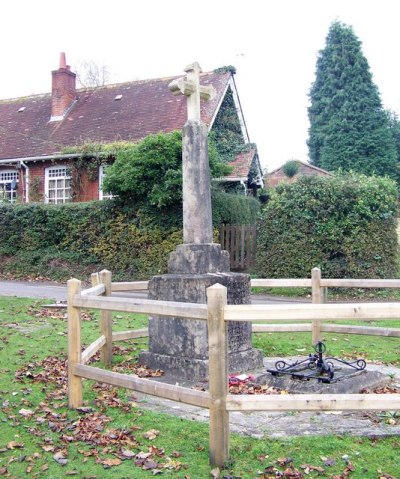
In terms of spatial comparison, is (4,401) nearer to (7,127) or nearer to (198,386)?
(198,386)

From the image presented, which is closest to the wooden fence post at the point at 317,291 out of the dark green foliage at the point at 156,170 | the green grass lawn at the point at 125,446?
the green grass lawn at the point at 125,446

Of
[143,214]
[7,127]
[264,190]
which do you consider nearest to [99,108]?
[7,127]

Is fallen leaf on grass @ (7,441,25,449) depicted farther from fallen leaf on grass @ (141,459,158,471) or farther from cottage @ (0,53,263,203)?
cottage @ (0,53,263,203)

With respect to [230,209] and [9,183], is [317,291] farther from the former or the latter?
[9,183]

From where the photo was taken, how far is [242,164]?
24.1m

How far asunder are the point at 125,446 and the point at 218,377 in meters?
1.18

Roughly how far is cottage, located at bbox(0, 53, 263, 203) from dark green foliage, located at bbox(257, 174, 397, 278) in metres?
6.19

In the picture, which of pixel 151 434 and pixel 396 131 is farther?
pixel 396 131

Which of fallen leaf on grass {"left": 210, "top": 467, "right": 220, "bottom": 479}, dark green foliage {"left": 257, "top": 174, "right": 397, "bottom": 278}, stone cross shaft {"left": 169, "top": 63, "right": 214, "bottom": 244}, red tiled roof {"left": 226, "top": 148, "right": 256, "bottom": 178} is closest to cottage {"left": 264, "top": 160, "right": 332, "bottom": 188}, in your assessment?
red tiled roof {"left": 226, "top": 148, "right": 256, "bottom": 178}

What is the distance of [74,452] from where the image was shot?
15.7ft

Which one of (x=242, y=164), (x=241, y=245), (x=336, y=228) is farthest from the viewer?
(x=242, y=164)

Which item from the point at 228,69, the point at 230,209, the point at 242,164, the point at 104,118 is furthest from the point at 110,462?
the point at 104,118

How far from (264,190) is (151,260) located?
383 inches

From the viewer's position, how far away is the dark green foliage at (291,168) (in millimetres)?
36562
